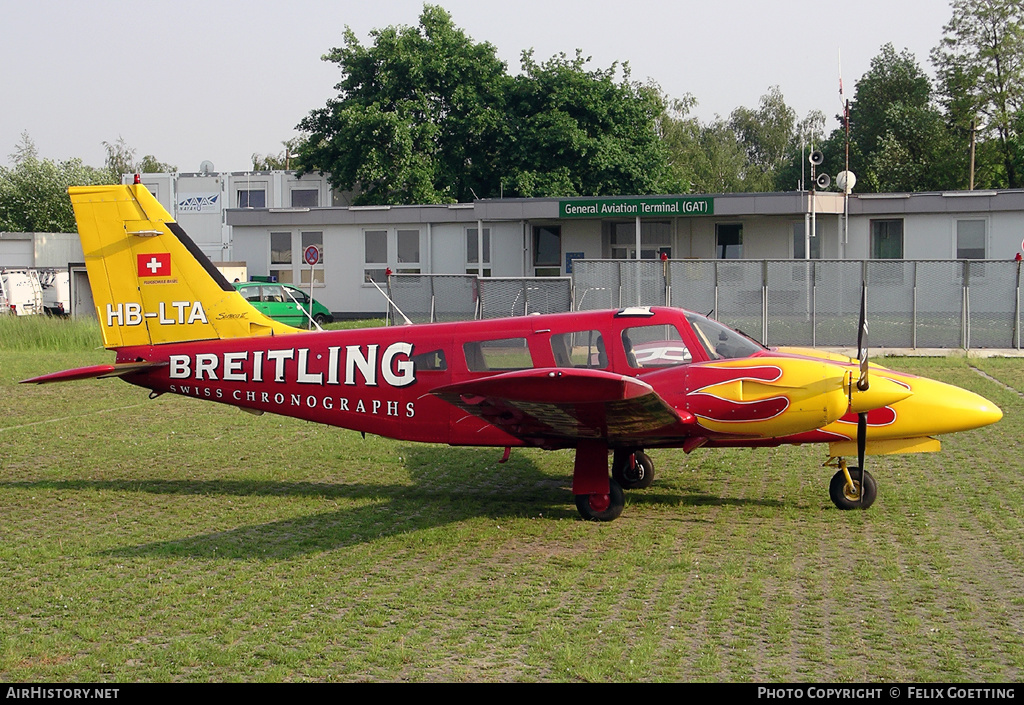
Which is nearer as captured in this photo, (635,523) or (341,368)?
(635,523)

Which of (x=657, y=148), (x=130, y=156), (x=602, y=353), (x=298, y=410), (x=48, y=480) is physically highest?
(x=130, y=156)

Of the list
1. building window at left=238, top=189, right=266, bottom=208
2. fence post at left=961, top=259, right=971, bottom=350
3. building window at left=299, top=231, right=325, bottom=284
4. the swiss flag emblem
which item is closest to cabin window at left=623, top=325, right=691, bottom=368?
the swiss flag emblem

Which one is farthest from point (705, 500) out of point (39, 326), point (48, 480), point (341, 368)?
point (39, 326)

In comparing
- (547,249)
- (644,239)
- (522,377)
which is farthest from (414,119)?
(522,377)

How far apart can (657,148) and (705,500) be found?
44594mm

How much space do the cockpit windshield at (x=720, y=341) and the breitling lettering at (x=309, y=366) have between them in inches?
128

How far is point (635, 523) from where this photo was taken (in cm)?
1016

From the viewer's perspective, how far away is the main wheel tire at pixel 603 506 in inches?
401

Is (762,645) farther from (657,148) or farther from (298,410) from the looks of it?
(657,148)

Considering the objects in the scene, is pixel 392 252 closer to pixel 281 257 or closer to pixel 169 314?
pixel 281 257

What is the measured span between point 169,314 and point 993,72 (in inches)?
2490

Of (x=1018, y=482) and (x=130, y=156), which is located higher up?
(x=130, y=156)

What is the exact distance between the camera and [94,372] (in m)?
11.6

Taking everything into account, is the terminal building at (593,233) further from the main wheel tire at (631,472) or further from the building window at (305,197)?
the main wheel tire at (631,472)
